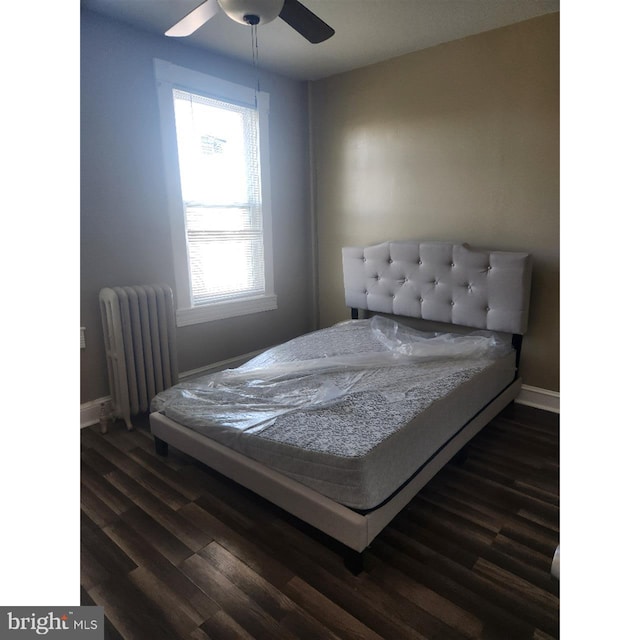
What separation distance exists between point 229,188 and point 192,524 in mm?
2532

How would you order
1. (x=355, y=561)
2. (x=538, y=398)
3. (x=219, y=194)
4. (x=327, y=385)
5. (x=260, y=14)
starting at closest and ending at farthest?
(x=355, y=561) → (x=260, y=14) → (x=327, y=385) → (x=538, y=398) → (x=219, y=194)

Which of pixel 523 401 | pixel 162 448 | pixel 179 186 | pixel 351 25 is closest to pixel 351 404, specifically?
pixel 162 448

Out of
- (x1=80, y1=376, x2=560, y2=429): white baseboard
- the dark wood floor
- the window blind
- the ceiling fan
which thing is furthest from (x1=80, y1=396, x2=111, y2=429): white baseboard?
the ceiling fan

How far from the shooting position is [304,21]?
206cm

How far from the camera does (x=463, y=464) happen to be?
2434 mm

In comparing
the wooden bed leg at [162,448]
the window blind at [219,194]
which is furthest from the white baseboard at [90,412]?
the window blind at [219,194]

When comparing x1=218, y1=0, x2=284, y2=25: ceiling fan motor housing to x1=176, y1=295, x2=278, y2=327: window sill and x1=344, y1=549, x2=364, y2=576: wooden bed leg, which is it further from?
x1=344, y1=549, x2=364, y2=576: wooden bed leg

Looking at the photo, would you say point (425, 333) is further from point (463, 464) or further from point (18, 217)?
point (18, 217)

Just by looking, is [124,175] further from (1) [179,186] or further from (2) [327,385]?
(2) [327,385]

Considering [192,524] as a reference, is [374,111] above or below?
above

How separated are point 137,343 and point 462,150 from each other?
2704mm
